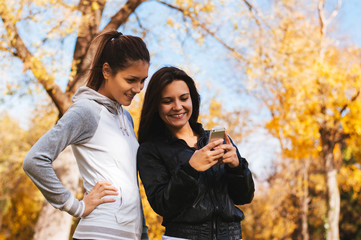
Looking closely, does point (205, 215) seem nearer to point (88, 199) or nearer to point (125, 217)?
point (125, 217)

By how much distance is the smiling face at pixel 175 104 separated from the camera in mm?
2129

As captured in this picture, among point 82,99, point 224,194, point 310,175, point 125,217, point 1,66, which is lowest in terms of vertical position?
point 125,217

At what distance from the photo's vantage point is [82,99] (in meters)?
1.90

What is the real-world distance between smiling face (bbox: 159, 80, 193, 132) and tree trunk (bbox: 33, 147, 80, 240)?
4325mm

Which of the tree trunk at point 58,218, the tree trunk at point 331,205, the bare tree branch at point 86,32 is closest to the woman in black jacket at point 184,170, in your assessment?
the bare tree branch at point 86,32

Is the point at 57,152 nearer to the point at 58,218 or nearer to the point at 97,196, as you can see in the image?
the point at 97,196

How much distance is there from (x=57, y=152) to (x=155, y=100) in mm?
669

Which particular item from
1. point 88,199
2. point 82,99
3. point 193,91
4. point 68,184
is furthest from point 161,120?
point 68,184

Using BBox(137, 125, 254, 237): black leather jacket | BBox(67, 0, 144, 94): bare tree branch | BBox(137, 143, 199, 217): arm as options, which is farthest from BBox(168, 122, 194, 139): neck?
BBox(67, 0, 144, 94): bare tree branch

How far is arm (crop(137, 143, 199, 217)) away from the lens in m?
1.78

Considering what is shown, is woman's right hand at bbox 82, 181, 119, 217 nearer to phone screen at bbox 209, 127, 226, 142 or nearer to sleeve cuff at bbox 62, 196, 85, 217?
sleeve cuff at bbox 62, 196, 85, 217

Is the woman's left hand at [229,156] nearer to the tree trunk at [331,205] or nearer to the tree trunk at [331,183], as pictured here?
the tree trunk at [331,183]

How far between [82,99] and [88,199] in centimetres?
51

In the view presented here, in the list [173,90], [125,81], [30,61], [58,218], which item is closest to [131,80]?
[125,81]
